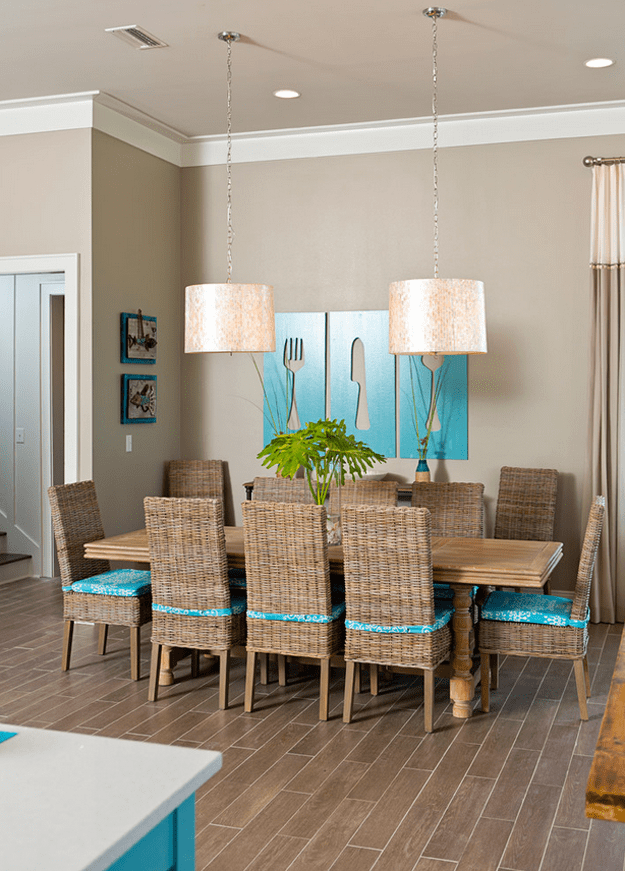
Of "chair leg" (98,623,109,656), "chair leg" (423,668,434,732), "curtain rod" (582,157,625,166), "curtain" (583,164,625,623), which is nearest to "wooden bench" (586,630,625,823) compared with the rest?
"chair leg" (423,668,434,732)

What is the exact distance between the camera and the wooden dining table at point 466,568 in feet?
12.3

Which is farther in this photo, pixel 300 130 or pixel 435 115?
pixel 300 130

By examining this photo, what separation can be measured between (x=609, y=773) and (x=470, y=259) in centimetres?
489

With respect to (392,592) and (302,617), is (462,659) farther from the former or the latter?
(302,617)

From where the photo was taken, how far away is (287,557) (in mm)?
3822

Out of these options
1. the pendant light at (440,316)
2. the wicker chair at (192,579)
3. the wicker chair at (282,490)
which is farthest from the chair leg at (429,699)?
the wicker chair at (282,490)

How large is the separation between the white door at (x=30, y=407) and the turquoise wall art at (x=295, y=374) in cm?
160

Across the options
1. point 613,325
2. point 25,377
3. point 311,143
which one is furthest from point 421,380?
point 25,377

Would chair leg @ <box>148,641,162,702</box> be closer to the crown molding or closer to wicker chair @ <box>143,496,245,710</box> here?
wicker chair @ <box>143,496,245,710</box>

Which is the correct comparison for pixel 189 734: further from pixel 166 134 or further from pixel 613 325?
pixel 166 134

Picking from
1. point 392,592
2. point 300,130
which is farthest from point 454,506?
point 300,130

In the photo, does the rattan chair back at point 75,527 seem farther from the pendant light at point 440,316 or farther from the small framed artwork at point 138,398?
the pendant light at point 440,316

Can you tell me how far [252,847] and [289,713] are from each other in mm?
1201

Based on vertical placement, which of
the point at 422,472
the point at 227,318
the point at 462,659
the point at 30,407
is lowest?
the point at 462,659
